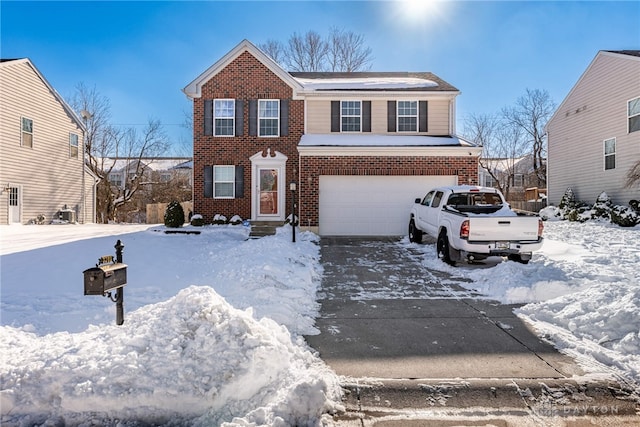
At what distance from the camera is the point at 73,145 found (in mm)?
21406

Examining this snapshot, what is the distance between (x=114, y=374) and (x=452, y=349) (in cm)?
329

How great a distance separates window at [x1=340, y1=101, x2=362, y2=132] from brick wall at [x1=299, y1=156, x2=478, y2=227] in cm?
253

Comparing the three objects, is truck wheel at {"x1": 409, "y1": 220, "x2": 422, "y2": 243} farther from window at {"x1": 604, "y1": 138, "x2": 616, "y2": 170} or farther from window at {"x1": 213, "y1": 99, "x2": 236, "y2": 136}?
window at {"x1": 604, "y1": 138, "x2": 616, "y2": 170}

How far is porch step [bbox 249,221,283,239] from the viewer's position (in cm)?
1380

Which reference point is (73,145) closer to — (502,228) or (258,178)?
(258,178)

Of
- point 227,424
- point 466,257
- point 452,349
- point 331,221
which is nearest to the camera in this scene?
point 227,424

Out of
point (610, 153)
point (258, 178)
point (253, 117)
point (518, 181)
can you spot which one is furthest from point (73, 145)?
point (518, 181)

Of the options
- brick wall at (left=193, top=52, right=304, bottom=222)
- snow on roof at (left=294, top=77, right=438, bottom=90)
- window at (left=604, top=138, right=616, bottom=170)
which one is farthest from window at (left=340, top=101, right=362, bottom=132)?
window at (left=604, top=138, right=616, bottom=170)

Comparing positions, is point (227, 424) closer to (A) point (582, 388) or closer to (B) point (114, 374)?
(B) point (114, 374)

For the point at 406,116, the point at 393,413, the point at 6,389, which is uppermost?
the point at 406,116

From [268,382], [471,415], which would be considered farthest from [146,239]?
[471,415]

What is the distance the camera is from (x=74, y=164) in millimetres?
21297

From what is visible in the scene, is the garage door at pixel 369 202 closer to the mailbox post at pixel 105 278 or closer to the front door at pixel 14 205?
the mailbox post at pixel 105 278

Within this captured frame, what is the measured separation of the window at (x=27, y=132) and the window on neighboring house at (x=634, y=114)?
87.4ft
